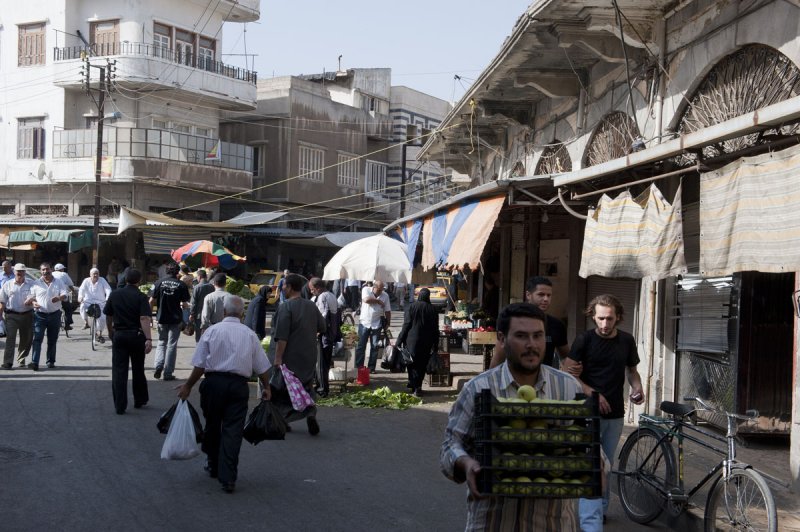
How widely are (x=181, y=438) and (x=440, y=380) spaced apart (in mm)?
7799

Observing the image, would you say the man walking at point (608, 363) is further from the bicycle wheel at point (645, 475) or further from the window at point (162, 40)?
the window at point (162, 40)

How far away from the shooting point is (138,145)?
3338cm

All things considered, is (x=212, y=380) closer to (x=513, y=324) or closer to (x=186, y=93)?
(x=513, y=324)

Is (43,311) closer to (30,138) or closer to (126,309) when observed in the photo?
(126,309)

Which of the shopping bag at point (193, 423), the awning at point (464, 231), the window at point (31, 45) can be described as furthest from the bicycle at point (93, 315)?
the window at point (31, 45)

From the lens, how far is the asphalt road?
6410 mm

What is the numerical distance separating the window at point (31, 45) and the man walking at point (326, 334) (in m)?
26.0

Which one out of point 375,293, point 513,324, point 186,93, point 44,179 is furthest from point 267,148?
point 513,324

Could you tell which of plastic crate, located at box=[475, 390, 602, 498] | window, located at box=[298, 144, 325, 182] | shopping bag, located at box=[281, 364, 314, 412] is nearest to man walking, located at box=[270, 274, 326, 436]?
shopping bag, located at box=[281, 364, 314, 412]

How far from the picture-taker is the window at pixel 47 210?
35.2m

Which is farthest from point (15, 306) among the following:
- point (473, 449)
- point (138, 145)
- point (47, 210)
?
point (47, 210)

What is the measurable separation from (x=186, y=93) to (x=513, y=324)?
1327 inches

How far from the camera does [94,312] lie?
1831cm

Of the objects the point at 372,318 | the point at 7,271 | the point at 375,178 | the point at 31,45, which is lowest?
the point at 372,318
